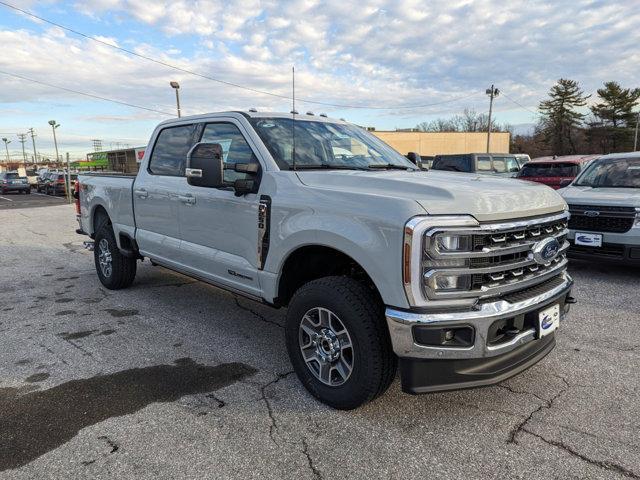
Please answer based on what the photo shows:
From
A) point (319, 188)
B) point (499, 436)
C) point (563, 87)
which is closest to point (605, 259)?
point (499, 436)

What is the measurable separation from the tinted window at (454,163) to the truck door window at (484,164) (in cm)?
54

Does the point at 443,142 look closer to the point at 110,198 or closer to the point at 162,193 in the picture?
the point at 110,198

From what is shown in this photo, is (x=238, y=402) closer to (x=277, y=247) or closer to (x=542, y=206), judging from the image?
(x=277, y=247)

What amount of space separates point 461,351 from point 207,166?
214cm

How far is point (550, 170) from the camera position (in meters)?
12.9

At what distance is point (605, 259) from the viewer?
20.2 feet

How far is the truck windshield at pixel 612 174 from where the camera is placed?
697 centimetres

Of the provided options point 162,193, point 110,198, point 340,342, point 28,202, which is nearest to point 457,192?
point 340,342

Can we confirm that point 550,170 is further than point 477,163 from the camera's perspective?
No

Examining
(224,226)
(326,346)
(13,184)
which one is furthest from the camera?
(13,184)

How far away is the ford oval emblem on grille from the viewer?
2.93m

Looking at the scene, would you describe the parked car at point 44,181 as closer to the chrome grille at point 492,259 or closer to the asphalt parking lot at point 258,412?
the asphalt parking lot at point 258,412

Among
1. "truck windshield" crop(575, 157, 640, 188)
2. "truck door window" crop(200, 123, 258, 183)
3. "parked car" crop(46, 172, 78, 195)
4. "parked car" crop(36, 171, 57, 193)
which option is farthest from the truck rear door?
"parked car" crop(36, 171, 57, 193)

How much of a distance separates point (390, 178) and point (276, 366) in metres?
1.76
